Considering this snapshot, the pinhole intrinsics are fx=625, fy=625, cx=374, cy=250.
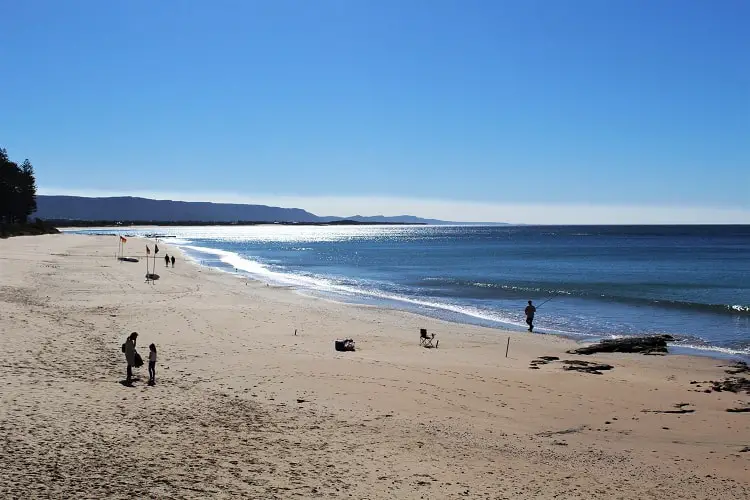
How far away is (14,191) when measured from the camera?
3728 inches

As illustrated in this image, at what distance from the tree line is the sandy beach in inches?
3097

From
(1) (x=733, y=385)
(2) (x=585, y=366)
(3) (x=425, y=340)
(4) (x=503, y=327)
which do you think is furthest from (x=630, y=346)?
(3) (x=425, y=340)

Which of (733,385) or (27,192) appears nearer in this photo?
(733,385)

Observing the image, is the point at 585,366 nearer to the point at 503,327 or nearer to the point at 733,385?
the point at 733,385

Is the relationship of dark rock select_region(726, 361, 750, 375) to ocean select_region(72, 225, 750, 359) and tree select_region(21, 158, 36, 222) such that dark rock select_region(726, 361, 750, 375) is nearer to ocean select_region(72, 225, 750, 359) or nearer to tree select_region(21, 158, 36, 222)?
ocean select_region(72, 225, 750, 359)

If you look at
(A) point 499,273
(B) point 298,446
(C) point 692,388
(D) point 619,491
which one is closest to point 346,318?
(C) point 692,388

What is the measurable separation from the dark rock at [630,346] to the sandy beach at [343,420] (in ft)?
2.30

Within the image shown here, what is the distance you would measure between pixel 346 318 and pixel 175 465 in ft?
62.0

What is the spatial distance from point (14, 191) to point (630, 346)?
9744 cm

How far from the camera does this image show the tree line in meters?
90.1

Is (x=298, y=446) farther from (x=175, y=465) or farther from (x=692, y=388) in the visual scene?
(x=692, y=388)

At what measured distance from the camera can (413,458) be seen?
10.5 metres

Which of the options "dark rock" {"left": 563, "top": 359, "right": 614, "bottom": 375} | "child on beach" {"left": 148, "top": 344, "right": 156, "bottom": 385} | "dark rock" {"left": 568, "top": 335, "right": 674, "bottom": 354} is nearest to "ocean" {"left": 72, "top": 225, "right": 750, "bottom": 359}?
"dark rock" {"left": 568, "top": 335, "right": 674, "bottom": 354}

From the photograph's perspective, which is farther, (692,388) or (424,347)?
(424,347)
